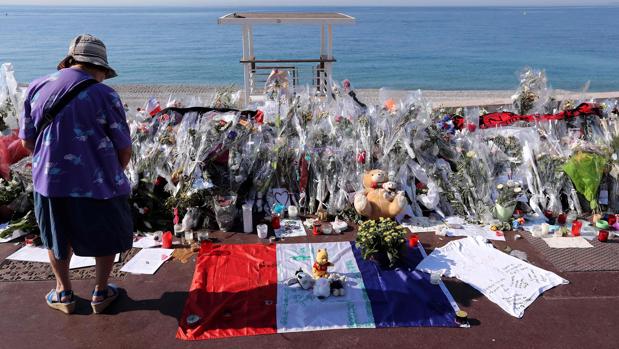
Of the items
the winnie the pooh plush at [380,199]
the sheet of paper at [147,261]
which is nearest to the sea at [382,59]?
the winnie the pooh plush at [380,199]

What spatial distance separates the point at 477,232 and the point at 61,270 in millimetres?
3702

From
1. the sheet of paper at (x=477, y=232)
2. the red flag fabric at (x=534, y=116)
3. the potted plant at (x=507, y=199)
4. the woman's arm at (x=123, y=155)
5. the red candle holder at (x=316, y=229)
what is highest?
the woman's arm at (x=123, y=155)

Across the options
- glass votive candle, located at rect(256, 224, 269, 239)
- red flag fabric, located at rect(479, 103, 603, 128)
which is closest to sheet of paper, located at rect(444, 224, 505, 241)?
red flag fabric, located at rect(479, 103, 603, 128)

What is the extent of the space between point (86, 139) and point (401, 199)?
2901 millimetres

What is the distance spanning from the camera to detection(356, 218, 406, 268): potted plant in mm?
4059

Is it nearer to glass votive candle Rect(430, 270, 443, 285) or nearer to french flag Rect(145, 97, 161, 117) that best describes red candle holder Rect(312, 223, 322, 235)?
glass votive candle Rect(430, 270, 443, 285)

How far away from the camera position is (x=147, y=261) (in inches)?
165

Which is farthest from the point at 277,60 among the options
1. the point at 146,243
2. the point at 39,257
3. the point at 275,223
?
the point at 39,257

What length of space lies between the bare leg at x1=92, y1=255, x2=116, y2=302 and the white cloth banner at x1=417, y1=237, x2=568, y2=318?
2.45 metres

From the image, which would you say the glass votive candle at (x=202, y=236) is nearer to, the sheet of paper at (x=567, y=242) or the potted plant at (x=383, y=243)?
the potted plant at (x=383, y=243)

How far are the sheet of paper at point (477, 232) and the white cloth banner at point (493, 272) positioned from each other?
0.17 m

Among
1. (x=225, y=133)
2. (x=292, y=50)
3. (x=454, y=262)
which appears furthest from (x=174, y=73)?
(x=454, y=262)

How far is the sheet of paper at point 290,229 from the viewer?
4.75m

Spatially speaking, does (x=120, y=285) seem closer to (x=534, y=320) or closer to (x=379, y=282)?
(x=379, y=282)
